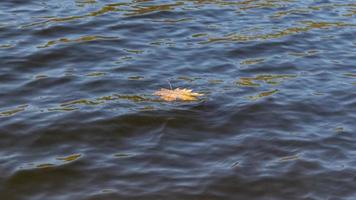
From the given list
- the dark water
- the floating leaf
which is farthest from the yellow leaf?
the floating leaf

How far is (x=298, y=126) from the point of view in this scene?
21.4 ft

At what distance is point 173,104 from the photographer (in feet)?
22.5

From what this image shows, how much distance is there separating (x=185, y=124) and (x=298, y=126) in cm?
117

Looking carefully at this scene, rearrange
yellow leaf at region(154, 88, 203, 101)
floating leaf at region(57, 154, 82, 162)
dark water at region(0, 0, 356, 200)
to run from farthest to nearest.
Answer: yellow leaf at region(154, 88, 203, 101) → floating leaf at region(57, 154, 82, 162) → dark water at region(0, 0, 356, 200)

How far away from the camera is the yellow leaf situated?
22.9 feet

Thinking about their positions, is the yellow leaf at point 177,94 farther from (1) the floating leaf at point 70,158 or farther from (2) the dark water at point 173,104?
(1) the floating leaf at point 70,158

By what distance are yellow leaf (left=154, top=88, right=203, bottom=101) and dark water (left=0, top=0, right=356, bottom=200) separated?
10 cm

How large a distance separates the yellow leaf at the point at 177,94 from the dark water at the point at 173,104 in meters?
0.10

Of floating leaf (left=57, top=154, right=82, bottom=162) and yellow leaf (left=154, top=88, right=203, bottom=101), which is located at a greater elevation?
yellow leaf (left=154, top=88, right=203, bottom=101)

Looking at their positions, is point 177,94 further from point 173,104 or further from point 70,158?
point 70,158

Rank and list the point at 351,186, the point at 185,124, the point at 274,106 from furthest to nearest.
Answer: the point at 274,106 → the point at 185,124 → the point at 351,186

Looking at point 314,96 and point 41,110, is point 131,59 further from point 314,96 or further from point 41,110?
point 314,96

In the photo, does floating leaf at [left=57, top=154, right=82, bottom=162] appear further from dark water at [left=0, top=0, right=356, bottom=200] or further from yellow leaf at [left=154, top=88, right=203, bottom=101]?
yellow leaf at [left=154, top=88, right=203, bottom=101]

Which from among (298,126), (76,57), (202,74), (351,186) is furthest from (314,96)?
(76,57)
